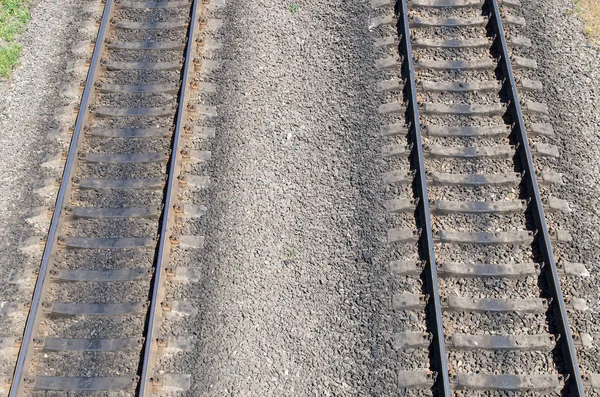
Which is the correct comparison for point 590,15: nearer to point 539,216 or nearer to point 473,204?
point 539,216

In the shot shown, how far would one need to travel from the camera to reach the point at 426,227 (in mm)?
6734

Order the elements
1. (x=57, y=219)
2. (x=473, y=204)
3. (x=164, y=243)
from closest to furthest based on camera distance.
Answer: (x=164, y=243), (x=57, y=219), (x=473, y=204)

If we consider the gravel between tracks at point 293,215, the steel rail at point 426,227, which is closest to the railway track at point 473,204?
the steel rail at point 426,227

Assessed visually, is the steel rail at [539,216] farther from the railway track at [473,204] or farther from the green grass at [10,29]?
the green grass at [10,29]

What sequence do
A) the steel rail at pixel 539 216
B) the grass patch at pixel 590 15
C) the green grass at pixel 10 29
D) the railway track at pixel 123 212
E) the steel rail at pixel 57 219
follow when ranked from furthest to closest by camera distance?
the grass patch at pixel 590 15
the green grass at pixel 10 29
the railway track at pixel 123 212
the steel rail at pixel 57 219
the steel rail at pixel 539 216

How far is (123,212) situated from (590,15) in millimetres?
7219

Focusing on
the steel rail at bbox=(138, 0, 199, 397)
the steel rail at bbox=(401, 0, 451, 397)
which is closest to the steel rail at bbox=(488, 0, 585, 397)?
the steel rail at bbox=(401, 0, 451, 397)

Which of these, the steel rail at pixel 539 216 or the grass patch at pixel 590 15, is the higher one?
the grass patch at pixel 590 15

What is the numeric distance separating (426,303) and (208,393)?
250 centimetres

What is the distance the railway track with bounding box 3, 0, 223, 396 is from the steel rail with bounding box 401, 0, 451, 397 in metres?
2.59

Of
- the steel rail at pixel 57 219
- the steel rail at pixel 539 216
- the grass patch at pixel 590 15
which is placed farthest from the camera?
the grass patch at pixel 590 15

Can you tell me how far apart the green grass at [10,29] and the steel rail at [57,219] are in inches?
48.4

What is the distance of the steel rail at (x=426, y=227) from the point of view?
5.97 meters

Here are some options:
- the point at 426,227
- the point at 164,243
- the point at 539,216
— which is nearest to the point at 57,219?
the point at 164,243
